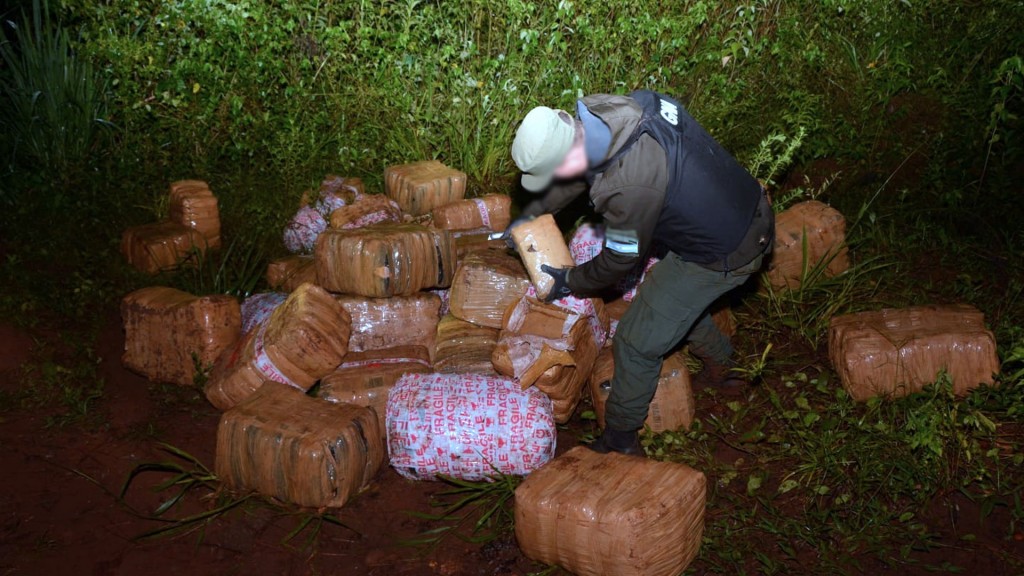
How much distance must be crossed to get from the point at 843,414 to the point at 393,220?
2808mm

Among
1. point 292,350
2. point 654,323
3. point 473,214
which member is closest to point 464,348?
point 292,350

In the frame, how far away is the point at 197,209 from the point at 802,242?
3760mm

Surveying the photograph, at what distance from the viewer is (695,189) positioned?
3266mm

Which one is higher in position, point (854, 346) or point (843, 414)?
point (854, 346)

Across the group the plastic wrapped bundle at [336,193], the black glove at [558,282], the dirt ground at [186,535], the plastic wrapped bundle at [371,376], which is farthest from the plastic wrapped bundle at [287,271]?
the black glove at [558,282]

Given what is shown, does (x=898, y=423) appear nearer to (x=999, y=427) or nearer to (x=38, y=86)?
(x=999, y=427)

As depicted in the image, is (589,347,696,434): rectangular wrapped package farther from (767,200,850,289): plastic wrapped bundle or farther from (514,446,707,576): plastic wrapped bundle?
(767,200,850,289): plastic wrapped bundle

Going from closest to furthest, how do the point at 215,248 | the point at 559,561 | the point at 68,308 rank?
1. the point at 559,561
2. the point at 68,308
3. the point at 215,248

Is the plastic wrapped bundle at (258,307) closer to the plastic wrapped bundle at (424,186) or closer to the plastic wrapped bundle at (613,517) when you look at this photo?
the plastic wrapped bundle at (424,186)

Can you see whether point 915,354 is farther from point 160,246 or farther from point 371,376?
point 160,246

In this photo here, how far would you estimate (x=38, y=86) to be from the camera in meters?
5.89

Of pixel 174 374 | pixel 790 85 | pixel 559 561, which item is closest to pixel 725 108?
pixel 790 85

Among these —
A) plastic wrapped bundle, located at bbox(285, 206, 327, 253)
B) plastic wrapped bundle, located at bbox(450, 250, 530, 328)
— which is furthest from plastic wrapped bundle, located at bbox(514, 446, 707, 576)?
plastic wrapped bundle, located at bbox(285, 206, 327, 253)

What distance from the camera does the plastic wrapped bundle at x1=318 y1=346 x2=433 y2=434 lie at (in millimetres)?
4145
